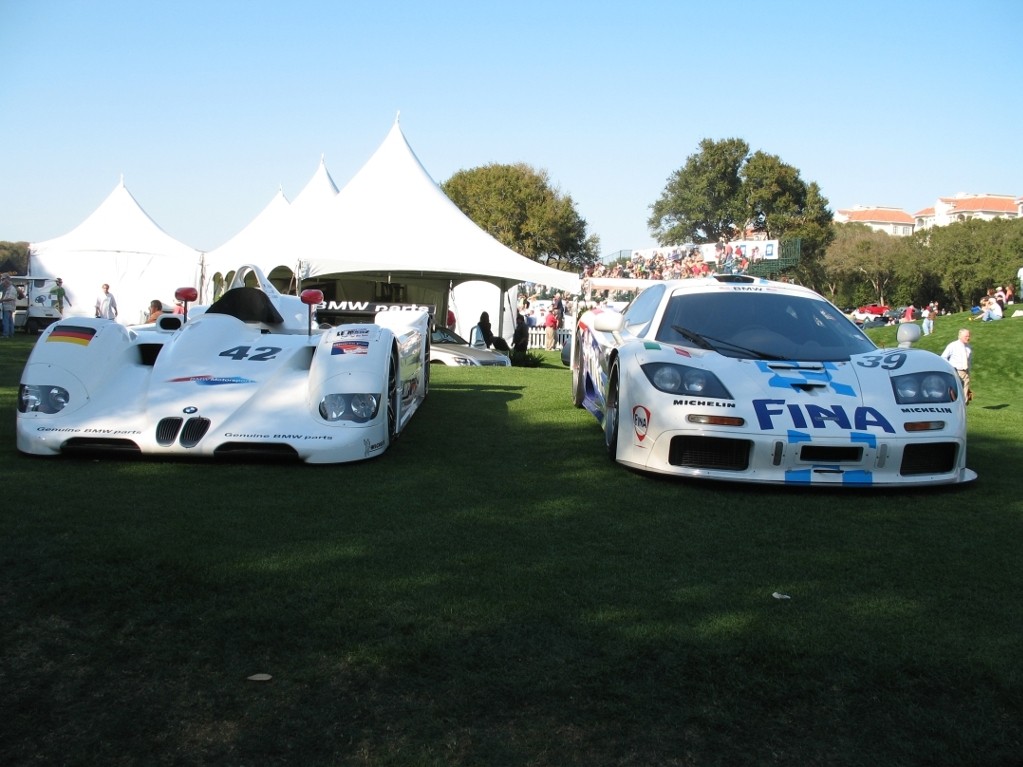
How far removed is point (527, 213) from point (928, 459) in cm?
4839

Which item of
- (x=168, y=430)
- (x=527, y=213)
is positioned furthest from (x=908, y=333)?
(x=527, y=213)

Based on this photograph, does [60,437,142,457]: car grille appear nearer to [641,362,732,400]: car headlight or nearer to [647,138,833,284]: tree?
[641,362,732,400]: car headlight

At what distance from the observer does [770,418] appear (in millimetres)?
5383

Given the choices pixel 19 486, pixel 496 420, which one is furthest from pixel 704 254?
pixel 19 486

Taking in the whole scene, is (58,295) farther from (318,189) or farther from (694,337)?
(694,337)

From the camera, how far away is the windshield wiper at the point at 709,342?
20.1 ft

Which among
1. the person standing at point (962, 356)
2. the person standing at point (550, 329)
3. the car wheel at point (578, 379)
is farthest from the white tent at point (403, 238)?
the car wheel at point (578, 379)

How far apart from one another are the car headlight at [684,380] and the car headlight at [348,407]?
1755mm

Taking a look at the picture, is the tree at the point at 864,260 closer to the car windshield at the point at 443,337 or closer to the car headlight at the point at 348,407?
the car windshield at the point at 443,337

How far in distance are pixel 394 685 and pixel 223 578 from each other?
3.67ft

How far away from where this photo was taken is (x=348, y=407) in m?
5.98

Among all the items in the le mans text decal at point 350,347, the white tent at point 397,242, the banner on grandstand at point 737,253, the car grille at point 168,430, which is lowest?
the car grille at point 168,430

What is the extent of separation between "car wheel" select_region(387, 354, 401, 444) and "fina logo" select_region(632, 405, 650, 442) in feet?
→ 5.59

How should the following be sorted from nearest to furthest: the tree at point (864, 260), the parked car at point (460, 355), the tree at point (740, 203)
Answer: the parked car at point (460, 355) → the tree at point (740, 203) → the tree at point (864, 260)
